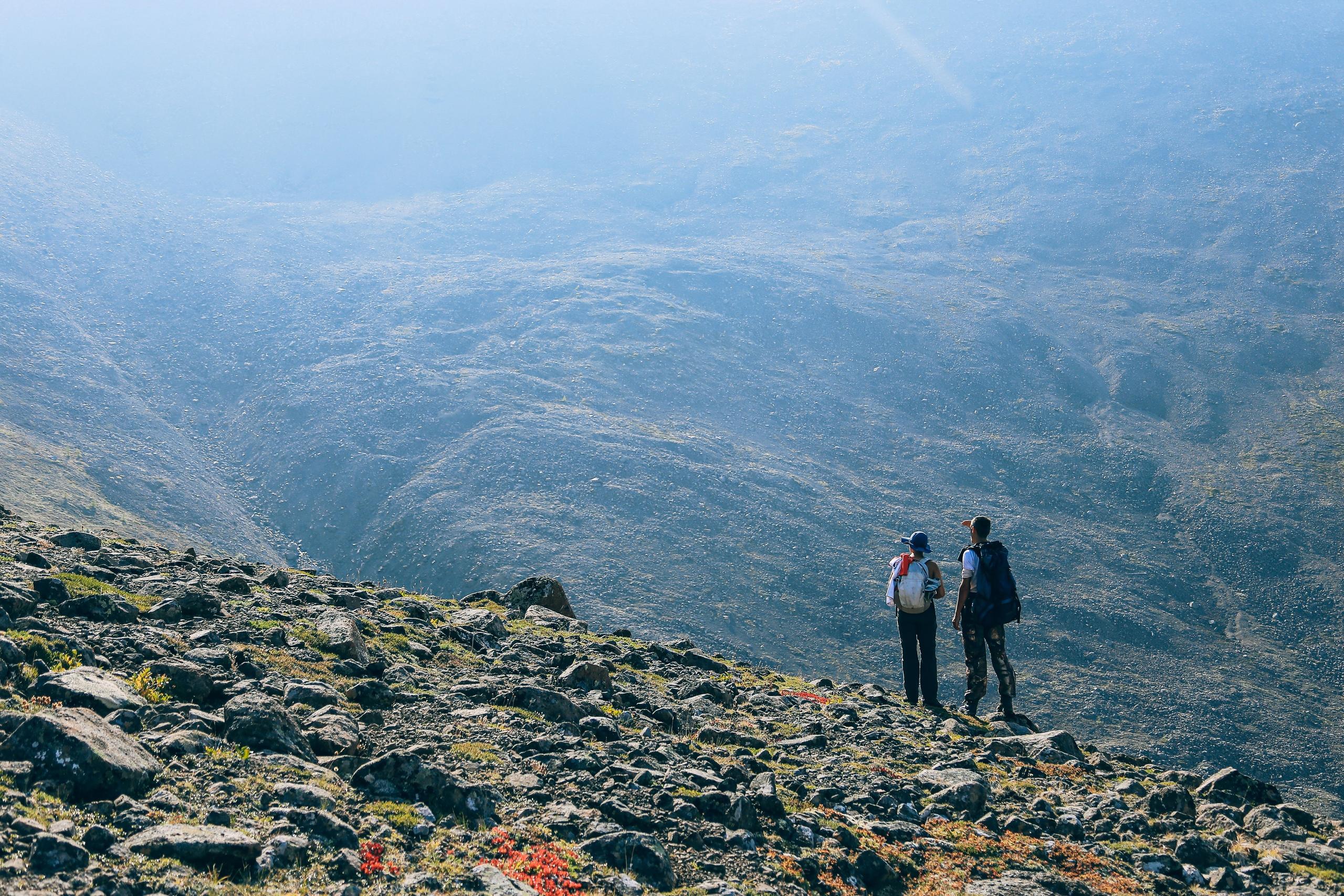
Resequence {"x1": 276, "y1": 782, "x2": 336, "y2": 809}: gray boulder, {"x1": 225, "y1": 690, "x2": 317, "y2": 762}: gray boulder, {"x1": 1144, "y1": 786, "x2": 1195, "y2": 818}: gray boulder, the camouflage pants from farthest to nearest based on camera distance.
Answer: the camouflage pants → {"x1": 1144, "y1": 786, "x2": 1195, "y2": 818}: gray boulder → {"x1": 225, "y1": 690, "x2": 317, "y2": 762}: gray boulder → {"x1": 276, "y1": 782, "x2": 336, "y2": 809}: gray boulder

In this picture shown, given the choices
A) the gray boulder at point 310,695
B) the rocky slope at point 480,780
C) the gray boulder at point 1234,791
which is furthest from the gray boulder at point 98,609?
the gray boulder at point 1234,791

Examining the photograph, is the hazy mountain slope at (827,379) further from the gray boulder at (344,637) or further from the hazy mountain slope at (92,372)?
the gray boulder at (344,637)

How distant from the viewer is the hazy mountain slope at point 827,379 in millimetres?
54656

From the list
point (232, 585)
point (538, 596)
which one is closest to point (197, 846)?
point (232, 585)

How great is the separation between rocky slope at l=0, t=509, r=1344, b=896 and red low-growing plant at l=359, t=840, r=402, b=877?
0.6 inches

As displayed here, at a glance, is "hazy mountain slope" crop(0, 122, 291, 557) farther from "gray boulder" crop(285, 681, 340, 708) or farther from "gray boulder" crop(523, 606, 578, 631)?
"gray boulder" crop(285, 681, 340, 708)

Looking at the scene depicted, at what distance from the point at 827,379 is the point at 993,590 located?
68.7 meters

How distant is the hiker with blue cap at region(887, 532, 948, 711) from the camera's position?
1778cm

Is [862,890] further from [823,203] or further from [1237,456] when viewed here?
[823,203]

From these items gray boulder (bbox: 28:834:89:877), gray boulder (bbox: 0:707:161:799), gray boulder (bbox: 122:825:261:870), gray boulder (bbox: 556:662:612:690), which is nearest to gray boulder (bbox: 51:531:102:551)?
gray boulder (bbox: 556:662:612:690)

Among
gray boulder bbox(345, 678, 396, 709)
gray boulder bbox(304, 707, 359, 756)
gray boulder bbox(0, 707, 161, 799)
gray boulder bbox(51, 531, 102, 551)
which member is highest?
gray boulder bbox(51, 531, 102, 551)

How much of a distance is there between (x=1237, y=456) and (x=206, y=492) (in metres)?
73.4

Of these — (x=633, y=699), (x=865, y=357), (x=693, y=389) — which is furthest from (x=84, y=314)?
(x=633, y=699)

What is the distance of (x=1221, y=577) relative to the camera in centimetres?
6122
